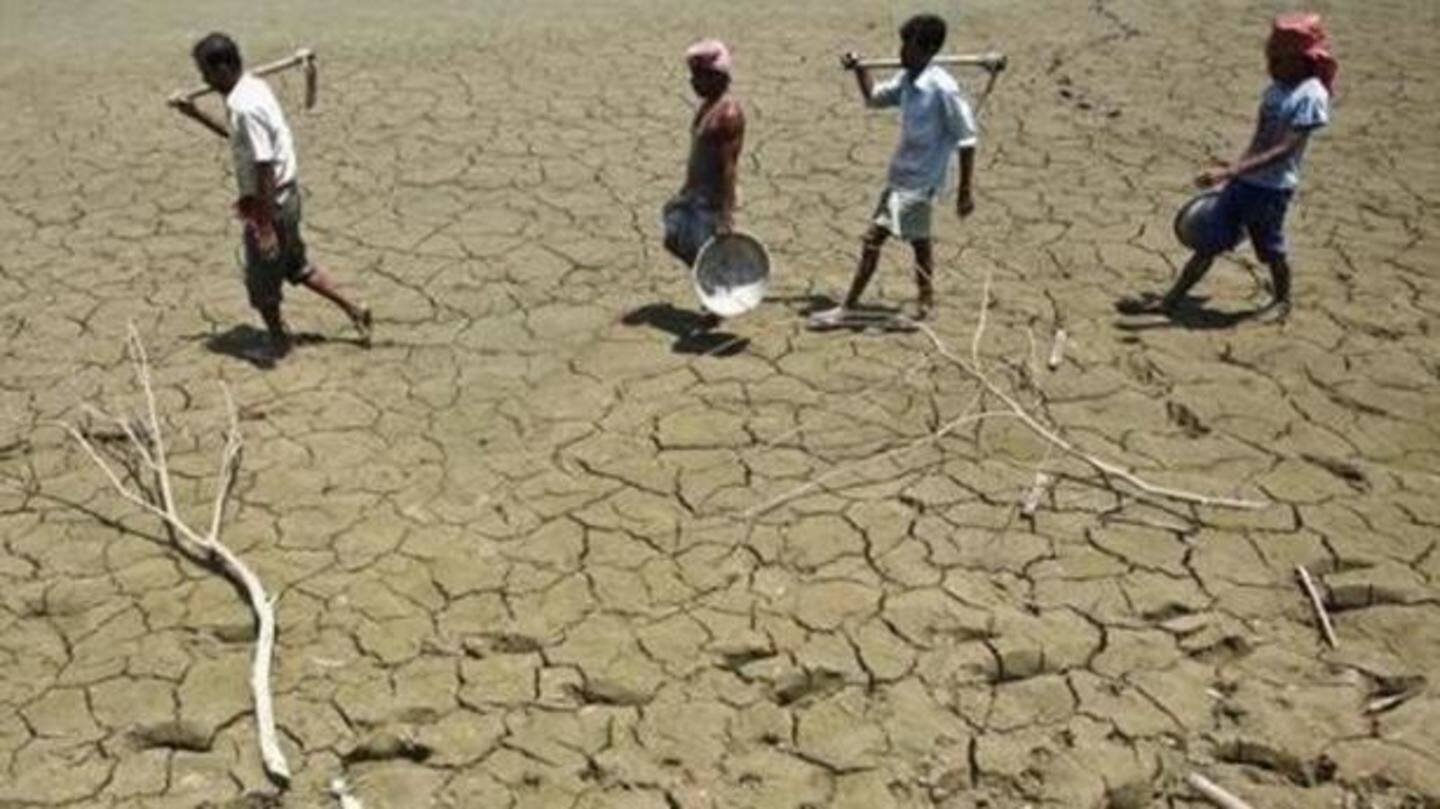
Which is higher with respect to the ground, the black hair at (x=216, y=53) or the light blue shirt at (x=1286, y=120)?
the black hair at (x=216, y=53)

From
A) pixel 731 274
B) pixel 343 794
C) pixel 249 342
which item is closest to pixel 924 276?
pixel 731 274

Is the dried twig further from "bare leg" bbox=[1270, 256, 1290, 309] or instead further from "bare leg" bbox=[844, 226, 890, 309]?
"bare leg" bbox=[1270, 256, 1290, 309]

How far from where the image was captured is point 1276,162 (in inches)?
220

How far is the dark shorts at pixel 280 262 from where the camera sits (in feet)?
18.0

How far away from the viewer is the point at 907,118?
554cm

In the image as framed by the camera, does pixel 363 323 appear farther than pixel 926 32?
Yes

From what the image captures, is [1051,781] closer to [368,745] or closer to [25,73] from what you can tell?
[368,745]

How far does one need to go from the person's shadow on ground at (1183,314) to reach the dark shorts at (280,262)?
3.32 meters

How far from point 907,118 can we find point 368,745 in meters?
3.11

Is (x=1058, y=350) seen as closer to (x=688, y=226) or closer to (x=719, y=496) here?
(x=688, y=226)

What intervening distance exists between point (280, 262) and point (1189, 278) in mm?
3688

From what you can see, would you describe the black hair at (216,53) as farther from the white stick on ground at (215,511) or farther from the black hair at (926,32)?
the black hair at (926,32)

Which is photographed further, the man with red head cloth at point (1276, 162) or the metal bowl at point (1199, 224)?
the metal bowl at point (1199, 224)

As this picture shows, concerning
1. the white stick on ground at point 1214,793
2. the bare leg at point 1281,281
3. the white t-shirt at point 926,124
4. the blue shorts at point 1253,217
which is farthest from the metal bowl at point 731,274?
the white stick on ground at point 1214,793
